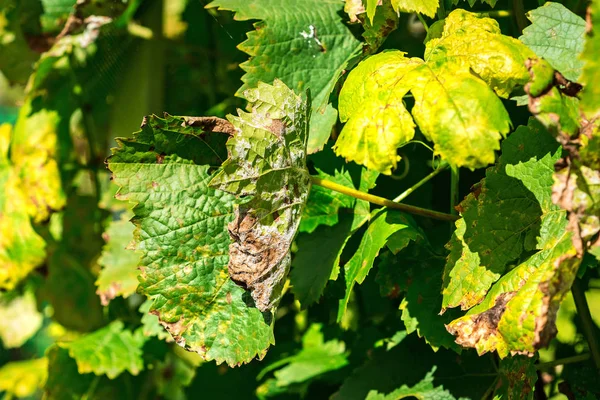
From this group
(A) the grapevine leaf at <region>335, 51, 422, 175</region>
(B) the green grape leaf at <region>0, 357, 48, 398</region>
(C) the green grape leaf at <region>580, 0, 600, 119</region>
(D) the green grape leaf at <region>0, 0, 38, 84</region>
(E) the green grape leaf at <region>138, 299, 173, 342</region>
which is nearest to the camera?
(C) the green grape leaf at <region>580, 0, 600, 119</region>

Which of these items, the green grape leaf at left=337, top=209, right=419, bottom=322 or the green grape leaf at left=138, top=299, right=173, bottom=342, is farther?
the green grape leaf at left=138, top=299, right=173, bottom=342

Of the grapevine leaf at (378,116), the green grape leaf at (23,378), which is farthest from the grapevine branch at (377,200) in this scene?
the green grape leaf at (23,378)

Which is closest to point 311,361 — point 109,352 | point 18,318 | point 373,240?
point 109,352

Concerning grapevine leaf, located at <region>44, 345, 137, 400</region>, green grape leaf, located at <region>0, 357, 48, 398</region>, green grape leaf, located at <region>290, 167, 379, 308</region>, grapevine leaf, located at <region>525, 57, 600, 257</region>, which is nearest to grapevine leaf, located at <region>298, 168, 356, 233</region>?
green grape leaf, located at <region>290, 167, 379, 308</region>

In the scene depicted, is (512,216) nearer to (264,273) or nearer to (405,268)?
(405,268)

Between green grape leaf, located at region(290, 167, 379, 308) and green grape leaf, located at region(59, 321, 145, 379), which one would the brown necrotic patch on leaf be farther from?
green grape leaf, located at region(59, 321, 145, 379)

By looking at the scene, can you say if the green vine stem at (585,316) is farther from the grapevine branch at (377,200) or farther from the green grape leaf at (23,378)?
the green grape leaf at (23,378)

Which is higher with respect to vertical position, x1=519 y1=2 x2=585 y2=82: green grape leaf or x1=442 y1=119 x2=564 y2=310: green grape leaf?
x1=519 y1=2 x2=585 y2=82: green grape leaf
